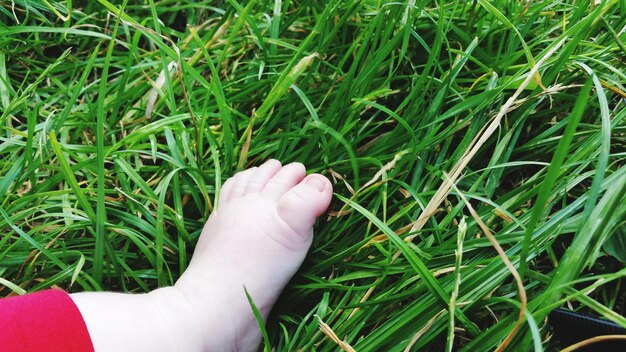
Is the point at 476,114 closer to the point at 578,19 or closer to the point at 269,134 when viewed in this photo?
the point at 578,19

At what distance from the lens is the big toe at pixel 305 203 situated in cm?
102

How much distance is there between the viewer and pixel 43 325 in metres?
0.82

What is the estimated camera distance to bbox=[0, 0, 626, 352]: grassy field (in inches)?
35.7

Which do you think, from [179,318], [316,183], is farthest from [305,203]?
[179,318]

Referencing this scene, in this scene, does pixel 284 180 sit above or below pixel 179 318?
above

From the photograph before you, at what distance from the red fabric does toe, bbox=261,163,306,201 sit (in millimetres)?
373

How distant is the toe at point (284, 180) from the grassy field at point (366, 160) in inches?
1.3

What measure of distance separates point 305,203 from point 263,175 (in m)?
0.12

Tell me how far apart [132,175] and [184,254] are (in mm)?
166

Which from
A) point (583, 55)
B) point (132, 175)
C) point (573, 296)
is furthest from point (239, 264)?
point (583, 55)

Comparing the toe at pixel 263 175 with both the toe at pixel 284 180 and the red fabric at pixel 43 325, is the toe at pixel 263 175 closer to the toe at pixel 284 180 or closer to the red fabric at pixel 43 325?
the toe at pixel 284 180

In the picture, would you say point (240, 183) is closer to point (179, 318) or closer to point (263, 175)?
point (263, 175)

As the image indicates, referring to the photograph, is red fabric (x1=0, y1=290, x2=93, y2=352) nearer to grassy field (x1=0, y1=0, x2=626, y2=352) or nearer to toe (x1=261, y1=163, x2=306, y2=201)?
grassy field (x1=0, y1=0, x2=626, y2=352)

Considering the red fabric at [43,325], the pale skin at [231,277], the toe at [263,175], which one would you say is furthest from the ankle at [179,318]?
the toe at [263,175]
